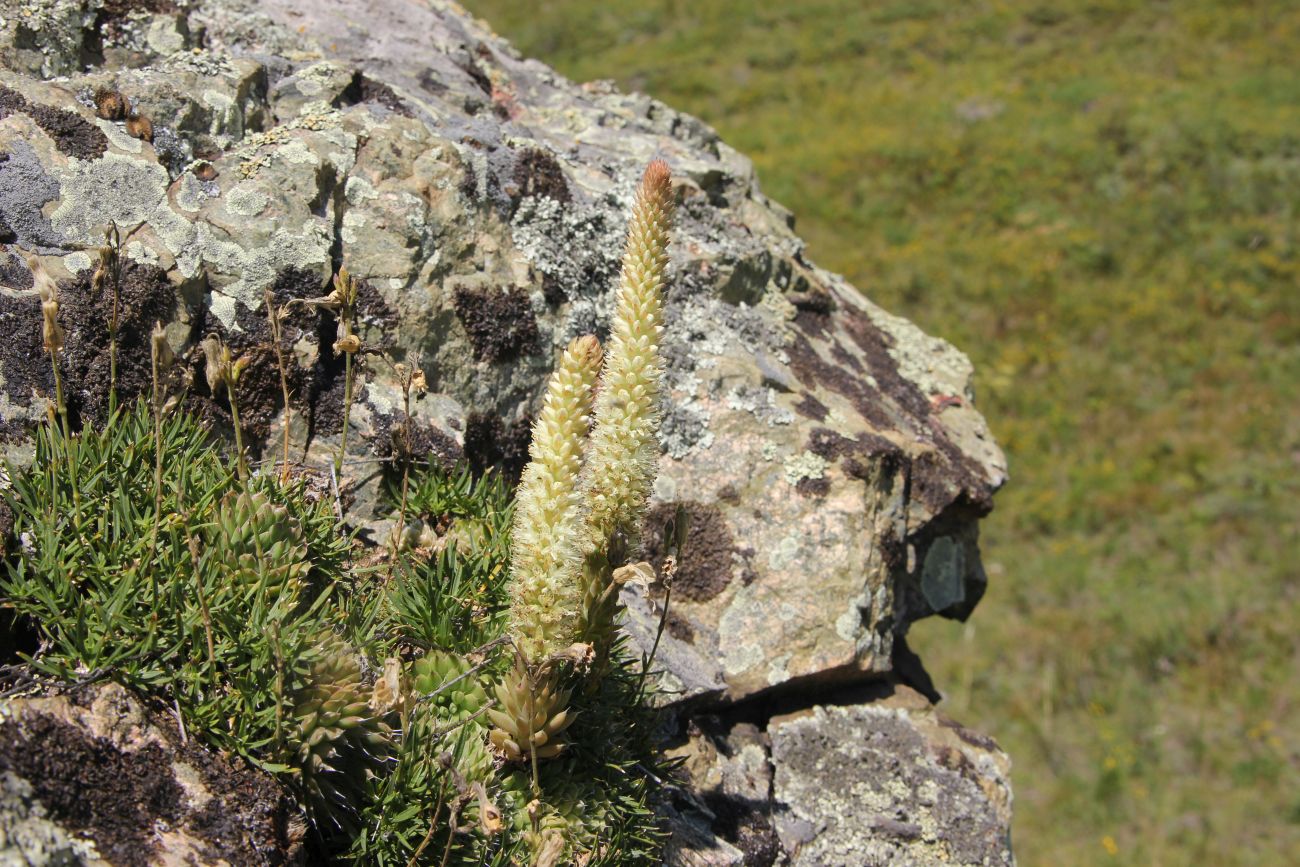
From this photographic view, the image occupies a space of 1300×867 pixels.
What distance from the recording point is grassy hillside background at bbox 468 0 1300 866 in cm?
1127

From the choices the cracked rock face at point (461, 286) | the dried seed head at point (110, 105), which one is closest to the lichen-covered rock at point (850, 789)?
the cracked rock face at point (461, 286)

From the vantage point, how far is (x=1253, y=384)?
49.3ft

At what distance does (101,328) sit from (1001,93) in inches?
836

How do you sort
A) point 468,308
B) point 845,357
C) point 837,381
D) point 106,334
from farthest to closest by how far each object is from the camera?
1. point 845,357
2. point 837,381
3. point 468,308
4. point 106,334

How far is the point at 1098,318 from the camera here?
1627cm

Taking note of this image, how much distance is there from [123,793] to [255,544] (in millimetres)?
768

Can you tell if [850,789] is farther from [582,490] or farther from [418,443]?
[418,443]

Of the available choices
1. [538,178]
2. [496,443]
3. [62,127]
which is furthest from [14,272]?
[538,178]

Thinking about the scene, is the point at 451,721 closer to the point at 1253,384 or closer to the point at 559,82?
the point at 559,82

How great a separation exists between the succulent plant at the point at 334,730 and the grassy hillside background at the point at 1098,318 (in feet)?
30.1

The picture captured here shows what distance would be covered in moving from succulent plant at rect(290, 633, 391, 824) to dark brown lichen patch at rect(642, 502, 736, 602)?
1894 mm

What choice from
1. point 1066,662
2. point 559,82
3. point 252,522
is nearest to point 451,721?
point 252,522

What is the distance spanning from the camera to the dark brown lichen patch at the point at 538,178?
512 cm

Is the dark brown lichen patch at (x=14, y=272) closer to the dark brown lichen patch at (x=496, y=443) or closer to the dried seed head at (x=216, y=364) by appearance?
the dried seed head at (x=216, y=364)
